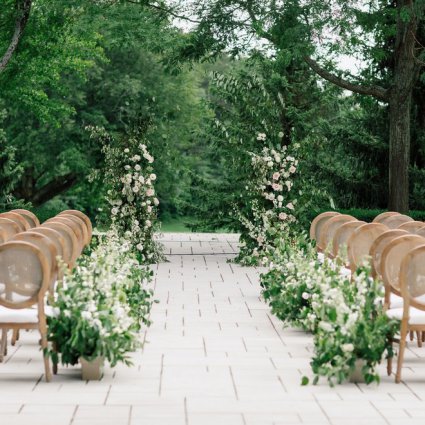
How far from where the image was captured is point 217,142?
22.8 metres

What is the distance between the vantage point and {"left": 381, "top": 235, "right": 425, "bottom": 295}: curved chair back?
8.67 metres

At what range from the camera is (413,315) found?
27.1 ft

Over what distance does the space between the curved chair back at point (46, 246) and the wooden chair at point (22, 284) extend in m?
0.34

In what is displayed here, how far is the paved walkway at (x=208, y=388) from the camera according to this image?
671 centimetres

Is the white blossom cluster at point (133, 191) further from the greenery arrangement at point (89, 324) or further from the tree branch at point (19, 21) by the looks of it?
the greenery arrangement at point (89, 324)

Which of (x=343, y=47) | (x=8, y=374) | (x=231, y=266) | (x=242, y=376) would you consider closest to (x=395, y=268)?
(x=242, y=376)

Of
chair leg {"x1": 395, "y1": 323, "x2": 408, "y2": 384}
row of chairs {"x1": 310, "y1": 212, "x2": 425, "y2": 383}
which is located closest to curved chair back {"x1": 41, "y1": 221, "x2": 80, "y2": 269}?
row of chairs {"x1": 310, "y1": 212, "x2": 425, "y2": 383}

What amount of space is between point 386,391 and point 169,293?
22.5 feet

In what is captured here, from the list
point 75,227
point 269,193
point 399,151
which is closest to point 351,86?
point 399,151

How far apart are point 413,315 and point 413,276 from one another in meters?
0.32

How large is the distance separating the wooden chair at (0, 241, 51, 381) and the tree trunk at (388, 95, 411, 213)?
14.1 meters

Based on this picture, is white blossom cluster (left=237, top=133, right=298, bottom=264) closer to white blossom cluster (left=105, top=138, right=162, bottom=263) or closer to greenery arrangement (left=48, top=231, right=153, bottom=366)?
white blossom cluster (left=105, top=138, right=162, bottom=263)

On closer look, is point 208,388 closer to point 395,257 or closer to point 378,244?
point 395,257

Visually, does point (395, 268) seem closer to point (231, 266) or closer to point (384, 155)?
point (231, 266)
